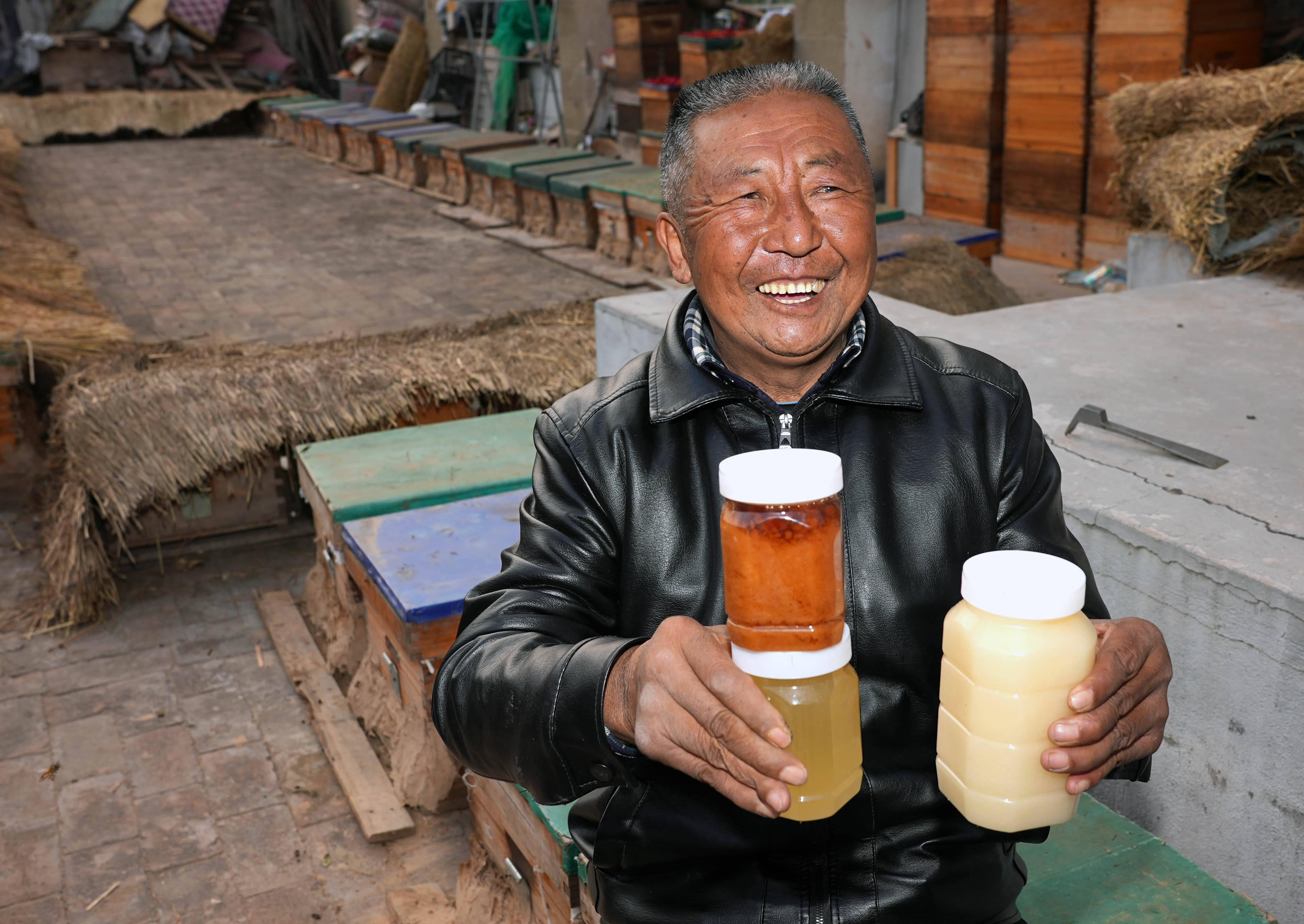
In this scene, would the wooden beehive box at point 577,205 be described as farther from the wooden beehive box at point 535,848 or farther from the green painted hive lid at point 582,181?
the wooden beehive box at point 535,848

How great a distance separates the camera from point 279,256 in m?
9.21

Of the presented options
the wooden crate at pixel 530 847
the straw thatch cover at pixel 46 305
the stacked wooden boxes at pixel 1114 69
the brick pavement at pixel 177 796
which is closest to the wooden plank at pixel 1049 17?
the stacked wooden boxes at pixel 1114 69

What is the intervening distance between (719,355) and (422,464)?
9.21 ft

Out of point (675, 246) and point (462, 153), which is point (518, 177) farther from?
point (675, 246)

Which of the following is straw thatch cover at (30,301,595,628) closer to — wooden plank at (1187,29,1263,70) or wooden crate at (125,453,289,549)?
wooden crate at (125,453,289,549)

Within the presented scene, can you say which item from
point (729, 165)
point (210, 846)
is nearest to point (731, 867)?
point (729, 165)

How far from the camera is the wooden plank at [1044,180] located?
353 inches

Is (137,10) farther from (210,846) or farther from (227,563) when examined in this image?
(210,846)

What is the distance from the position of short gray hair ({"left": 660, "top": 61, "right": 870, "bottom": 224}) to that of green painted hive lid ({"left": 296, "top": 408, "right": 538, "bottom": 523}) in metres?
2.50

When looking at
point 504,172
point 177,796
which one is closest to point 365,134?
point 504,172

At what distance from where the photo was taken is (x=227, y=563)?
5895 mm

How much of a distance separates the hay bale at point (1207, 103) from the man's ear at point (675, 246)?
4.26 m

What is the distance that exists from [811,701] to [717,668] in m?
0.11

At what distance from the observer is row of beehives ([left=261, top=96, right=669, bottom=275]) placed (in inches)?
327
